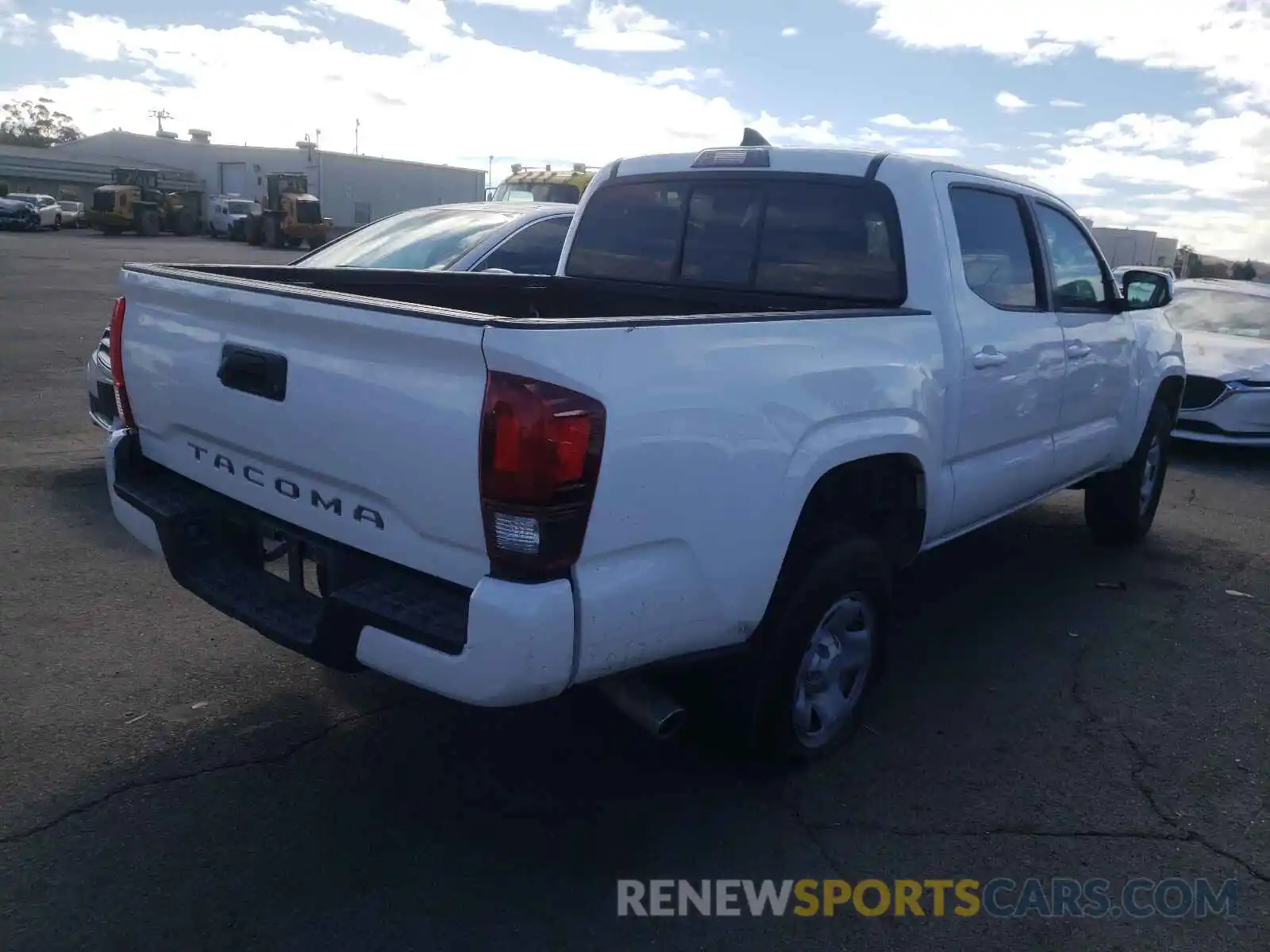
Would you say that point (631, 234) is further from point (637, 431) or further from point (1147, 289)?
point (1147, 289)

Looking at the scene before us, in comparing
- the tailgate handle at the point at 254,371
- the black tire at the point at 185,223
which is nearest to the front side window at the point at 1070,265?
the tailgate handle at the point at 254,371

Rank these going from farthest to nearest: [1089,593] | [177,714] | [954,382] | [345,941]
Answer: [1089,593]
[954,382]
[177,714]
[345,941]

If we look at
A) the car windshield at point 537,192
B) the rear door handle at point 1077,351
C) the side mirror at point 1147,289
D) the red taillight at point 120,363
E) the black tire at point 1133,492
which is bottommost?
the black tire at point 1133,492

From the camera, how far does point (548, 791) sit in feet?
11.3

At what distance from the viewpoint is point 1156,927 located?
2.96m

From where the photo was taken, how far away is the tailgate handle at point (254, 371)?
2.99m

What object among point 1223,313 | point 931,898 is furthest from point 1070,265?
point 1223,313

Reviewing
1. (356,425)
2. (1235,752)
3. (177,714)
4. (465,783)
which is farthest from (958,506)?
(177,714)

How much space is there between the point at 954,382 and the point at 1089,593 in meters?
2.27

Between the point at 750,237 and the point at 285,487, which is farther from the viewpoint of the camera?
the point at 750,237

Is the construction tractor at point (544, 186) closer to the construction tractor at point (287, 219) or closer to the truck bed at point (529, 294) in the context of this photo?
the truck bed at point (529, 294)

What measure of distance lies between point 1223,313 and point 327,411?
1086 centimetres

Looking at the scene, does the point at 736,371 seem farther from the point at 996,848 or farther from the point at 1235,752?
the point at 1235,752

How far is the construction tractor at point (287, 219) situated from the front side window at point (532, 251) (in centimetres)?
3235
